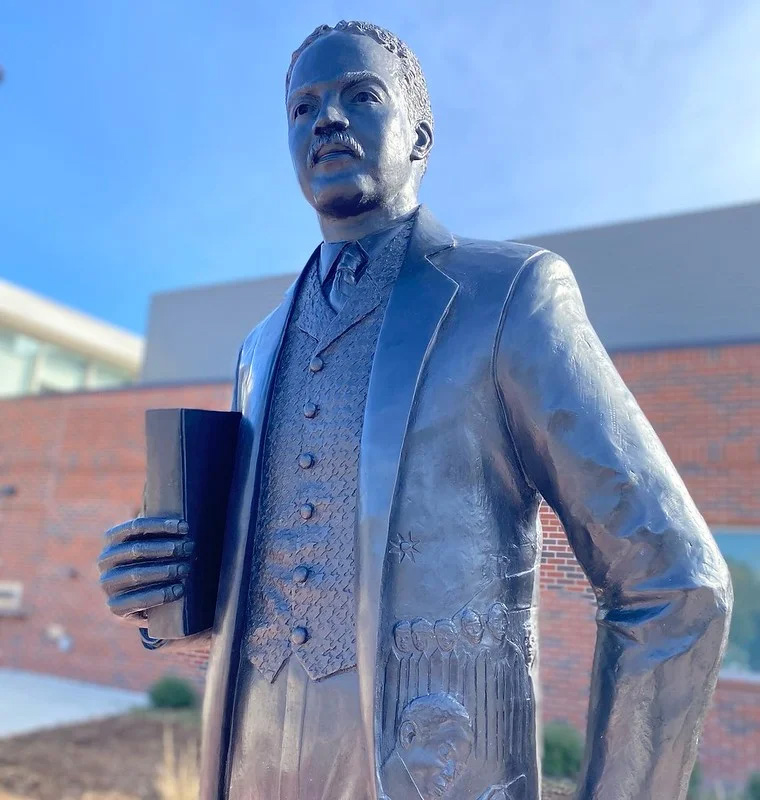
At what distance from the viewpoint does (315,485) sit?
4.01 feet

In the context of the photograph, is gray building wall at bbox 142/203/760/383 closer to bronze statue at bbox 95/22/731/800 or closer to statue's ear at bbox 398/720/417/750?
bronze statue at bbox 95/22/731/800

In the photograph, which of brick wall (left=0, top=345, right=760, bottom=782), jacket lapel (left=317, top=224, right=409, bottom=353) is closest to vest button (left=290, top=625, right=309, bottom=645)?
jacket lapel (left=317, top=224, right=409, bottom=353)

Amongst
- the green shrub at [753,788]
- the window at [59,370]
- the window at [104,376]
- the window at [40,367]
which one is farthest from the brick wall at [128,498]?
the window at [104,376]

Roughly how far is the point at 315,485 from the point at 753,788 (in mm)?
6736

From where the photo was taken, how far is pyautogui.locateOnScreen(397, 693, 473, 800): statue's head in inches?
38.0

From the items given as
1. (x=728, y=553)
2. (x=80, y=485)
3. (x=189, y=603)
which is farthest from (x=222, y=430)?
(x=80, y=485)

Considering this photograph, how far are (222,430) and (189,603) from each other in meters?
0.31

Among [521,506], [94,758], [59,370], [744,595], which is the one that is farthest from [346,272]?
[59,370]

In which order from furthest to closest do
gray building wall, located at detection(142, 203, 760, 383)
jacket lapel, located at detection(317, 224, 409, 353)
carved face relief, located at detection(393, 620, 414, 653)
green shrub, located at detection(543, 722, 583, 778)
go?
gray building wall, located at detection(142, 203, 760, 383)
green shrub, located at detection(543, 722, 583, 778)
jacket lapel, located at detection(317, 224, 409, 353)
carved face relief, located at detection(393, 620, 414, 653)

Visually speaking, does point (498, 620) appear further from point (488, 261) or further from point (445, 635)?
point (488, 261)

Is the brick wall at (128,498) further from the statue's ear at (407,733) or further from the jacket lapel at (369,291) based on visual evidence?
the statue's ear at (407,733)

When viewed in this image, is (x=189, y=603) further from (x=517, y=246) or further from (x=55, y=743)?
(x=55, y=743)

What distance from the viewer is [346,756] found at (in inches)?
41.9

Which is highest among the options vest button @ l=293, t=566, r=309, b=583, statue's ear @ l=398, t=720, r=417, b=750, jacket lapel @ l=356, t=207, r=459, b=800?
jacket lapel @ l=356, t=207, r=459, b=800
